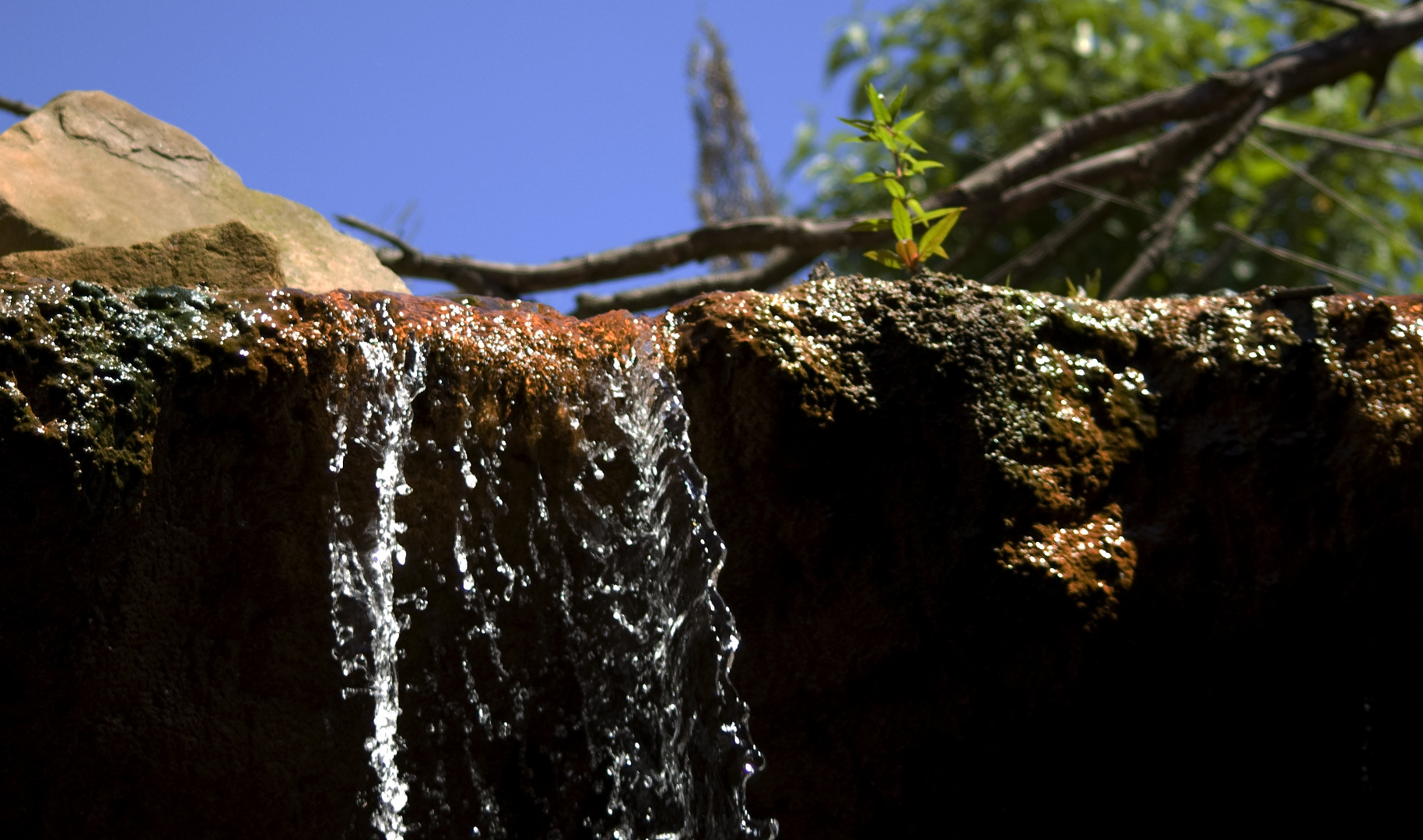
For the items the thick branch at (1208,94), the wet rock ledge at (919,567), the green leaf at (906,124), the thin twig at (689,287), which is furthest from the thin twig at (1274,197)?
the wet rock ledge at (919,567)

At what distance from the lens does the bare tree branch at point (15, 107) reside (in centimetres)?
423

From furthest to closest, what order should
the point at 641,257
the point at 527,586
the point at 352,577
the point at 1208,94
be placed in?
the point at 1208,94 → the point at 641,257 → the point at 527,586 → the point at 352,577

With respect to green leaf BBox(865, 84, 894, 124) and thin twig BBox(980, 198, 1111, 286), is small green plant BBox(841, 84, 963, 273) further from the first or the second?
thin twig BBox(980, 198, 1111, 286)

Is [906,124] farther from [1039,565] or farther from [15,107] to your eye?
[15,107]

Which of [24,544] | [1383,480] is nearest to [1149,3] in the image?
[1383,480]

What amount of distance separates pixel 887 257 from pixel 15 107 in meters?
3.31

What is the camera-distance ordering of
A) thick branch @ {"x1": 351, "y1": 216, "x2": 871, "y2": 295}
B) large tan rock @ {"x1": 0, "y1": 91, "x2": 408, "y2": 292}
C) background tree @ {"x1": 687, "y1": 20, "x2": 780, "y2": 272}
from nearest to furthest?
large tan rock @ {"x1": 0, "y1": 91, "x2": 408, "y2": 292} < thick branch @ {"x1": 351, "y1": 216, "x2": 871, "y2": 295} < background tree @ {"x1": 687, "y1": 20, "x2": 780, "y2": 272}

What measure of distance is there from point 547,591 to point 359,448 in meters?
0.41

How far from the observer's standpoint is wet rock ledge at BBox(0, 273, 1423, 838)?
1926 mm

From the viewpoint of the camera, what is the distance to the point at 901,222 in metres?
2.73

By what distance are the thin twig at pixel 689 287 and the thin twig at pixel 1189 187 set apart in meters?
1.32

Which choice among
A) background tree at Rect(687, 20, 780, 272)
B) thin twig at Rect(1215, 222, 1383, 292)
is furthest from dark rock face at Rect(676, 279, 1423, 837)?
background tree at Rect(687, 20, 780, 272)

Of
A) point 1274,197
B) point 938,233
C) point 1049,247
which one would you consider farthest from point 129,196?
point 1274,197

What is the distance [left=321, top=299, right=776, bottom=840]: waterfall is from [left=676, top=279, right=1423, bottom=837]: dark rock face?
90mm
